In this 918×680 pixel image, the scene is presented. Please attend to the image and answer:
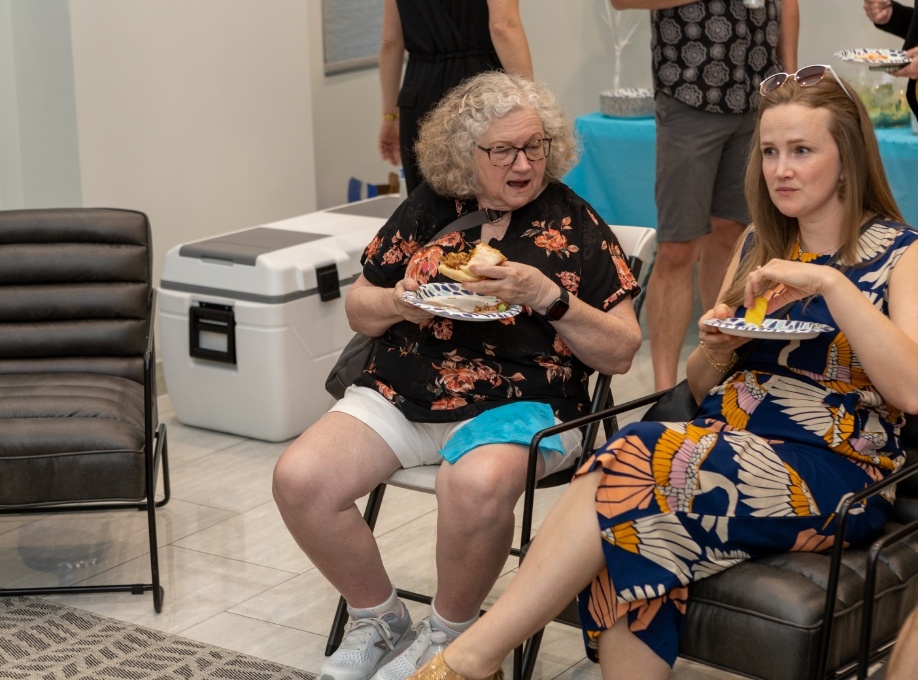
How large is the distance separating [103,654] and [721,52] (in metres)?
2.61

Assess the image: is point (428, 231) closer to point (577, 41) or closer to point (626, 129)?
point (626, 129)

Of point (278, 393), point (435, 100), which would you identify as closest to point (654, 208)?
point (435, 100)

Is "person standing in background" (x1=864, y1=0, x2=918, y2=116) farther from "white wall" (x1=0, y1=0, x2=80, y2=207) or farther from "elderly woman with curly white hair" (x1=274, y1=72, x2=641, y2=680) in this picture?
"white wall" (x1=0, y1=0, x2=80, y2=207)

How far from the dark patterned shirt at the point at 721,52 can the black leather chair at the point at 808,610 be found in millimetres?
2167

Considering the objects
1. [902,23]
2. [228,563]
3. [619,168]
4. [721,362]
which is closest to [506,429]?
[721,362]

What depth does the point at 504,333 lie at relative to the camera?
8.54ft

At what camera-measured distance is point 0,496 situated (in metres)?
2.86

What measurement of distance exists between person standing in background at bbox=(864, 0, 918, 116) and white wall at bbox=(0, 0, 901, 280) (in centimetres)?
100

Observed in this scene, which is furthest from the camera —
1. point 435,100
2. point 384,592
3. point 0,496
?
point 435,100

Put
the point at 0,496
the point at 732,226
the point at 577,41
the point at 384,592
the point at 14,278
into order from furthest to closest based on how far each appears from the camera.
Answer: the point at 577,41 < the point at 732,226 < the point at 14,278 < the point at 0,496 < the point at 384,592

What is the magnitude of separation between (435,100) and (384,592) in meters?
1.87

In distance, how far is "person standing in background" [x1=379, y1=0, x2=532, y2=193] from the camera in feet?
12.5

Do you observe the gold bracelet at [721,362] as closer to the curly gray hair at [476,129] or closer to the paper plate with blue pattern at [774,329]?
the paper plate with blue pattern at [774,329]

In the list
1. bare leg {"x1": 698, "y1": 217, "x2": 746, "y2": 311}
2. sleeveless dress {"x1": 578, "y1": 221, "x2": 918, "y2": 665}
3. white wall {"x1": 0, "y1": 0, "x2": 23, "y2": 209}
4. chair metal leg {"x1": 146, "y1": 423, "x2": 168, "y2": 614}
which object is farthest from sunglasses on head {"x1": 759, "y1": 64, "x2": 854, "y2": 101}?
white wall {"x1": 0, "y1": 0, "x2": 23, "y2": 209}
